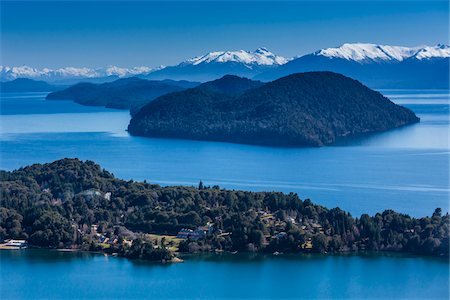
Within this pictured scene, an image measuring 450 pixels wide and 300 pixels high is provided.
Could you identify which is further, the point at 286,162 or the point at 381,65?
the point at 381,65

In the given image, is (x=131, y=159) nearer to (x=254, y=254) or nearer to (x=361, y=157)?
(x=361, y=157)

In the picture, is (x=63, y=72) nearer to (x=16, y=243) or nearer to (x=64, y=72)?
(x=64, y=72)

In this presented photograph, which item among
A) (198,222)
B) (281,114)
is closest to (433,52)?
(281,114)

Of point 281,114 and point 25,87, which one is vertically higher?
point 25,87

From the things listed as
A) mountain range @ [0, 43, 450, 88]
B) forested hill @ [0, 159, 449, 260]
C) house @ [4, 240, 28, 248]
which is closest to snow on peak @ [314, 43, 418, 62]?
mountain range @ [0, 43, 450, 88]

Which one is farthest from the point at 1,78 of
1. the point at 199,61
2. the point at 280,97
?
the point at 280,97

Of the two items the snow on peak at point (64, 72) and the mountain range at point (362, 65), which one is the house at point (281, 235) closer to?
the mountain range at point (362, 65)

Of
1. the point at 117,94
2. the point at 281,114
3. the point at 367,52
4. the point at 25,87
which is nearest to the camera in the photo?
the point at 281,114
